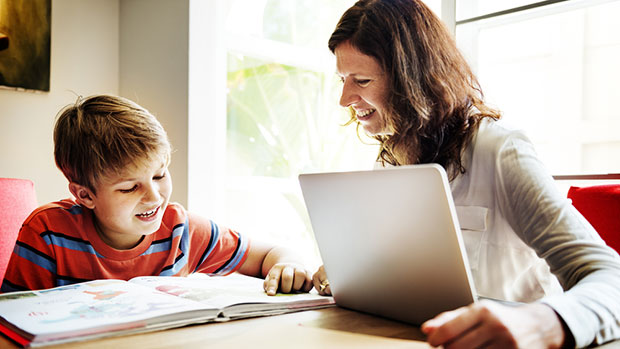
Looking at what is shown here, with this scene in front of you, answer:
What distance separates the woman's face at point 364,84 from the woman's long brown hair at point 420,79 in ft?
0.05

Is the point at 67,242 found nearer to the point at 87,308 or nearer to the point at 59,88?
the point at 87,308

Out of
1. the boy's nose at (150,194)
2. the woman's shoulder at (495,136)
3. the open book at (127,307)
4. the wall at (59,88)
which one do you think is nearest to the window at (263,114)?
the wall at (59,88)

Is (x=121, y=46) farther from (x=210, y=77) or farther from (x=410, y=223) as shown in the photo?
(x=410, y=223)

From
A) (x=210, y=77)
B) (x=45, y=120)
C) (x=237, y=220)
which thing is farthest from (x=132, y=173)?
(x=237, y=220)

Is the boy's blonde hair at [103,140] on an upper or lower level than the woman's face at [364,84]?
lower

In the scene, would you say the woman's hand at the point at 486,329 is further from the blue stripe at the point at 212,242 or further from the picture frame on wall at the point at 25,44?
the picture frame on wall at the point at 25,44

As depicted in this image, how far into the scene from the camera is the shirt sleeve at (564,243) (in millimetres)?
602

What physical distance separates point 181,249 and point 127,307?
1.95 feet

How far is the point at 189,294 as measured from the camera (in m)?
0.86

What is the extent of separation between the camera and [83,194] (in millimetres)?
1227

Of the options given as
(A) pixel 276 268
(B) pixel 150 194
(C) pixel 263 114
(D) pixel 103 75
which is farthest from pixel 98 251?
(C) pixel 263 114

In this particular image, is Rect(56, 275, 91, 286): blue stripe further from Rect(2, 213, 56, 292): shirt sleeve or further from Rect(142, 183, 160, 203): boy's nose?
Rect(142, 183, 160, 203): boy's nose

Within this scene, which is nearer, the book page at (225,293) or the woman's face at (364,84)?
the book page at (225,293)

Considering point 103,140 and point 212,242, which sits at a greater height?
point 103,140
